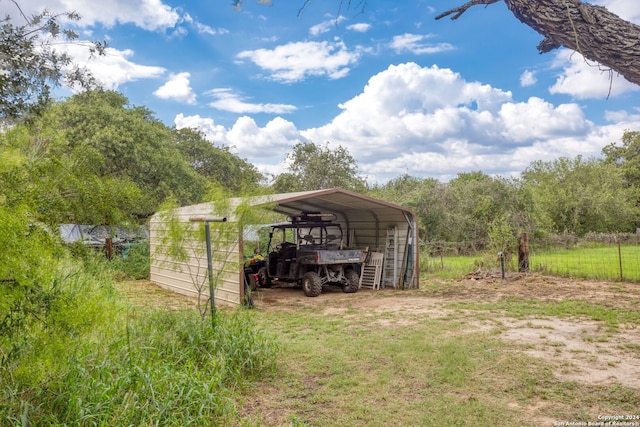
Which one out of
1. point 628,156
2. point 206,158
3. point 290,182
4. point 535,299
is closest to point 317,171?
point 290,182

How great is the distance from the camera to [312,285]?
10.6 metres

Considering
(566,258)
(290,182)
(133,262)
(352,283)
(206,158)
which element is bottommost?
(352,283)

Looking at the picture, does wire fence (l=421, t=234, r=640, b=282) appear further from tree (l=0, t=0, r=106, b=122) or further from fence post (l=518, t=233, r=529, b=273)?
tree (l=0, t=0, r=106, b=122)

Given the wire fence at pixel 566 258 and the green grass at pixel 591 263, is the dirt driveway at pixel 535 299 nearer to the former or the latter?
the green grass at pixel 591 263

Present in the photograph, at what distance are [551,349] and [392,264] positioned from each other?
259 inches

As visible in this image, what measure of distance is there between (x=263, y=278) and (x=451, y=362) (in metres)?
6.93

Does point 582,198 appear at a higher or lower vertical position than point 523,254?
higher

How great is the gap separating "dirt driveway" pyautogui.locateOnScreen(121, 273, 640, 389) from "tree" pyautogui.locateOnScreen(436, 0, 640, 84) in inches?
145

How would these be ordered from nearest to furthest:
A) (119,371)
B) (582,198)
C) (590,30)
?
(590,30)
(119,371)
(582,198)

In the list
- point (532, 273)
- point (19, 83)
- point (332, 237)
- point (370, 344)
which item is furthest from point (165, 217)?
point (532, 273)

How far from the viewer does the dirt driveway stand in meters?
5.32

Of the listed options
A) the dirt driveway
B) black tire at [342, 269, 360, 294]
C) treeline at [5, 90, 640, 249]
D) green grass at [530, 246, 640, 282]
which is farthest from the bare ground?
treeline at [5, 90, 640, 249]

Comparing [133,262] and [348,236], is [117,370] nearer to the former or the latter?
[348,236]

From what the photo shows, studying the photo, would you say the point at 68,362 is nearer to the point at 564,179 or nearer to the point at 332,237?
the point at 332,237
